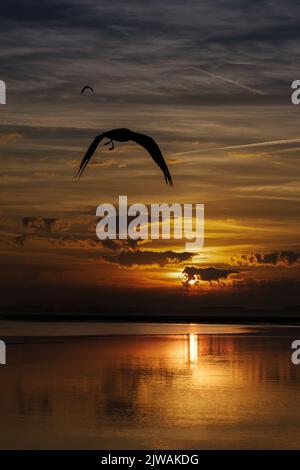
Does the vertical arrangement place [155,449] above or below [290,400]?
below

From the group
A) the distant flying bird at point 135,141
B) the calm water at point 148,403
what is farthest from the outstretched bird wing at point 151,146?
the calm water at point 148,403

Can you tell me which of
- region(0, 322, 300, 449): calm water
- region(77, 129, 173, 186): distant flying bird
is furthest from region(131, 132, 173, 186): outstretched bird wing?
region(0, 322, 300, 449): calm water

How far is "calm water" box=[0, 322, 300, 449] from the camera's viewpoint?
21156mm

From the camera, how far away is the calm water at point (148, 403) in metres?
21.2

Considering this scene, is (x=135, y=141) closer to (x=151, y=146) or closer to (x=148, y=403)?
(x=151, y=146)

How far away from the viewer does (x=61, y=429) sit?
22.1 meters

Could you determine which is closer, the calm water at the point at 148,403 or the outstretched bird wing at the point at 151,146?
the outstretched bird wing at the point at 151,146

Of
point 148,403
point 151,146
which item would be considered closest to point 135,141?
point 151,146

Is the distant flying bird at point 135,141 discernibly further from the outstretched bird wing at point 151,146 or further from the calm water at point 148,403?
the calm water at point 148,403

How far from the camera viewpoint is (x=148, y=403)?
87.1ft
